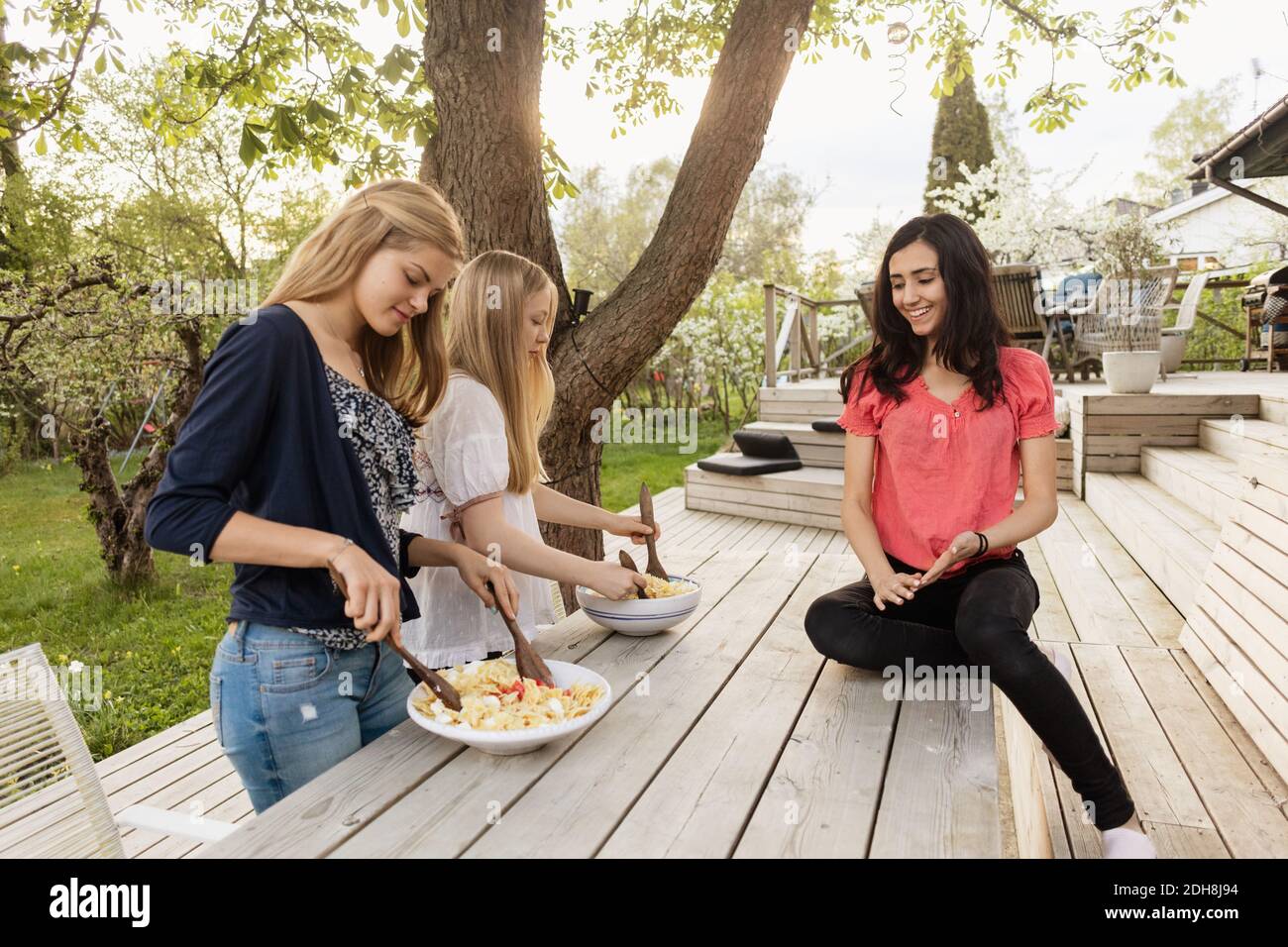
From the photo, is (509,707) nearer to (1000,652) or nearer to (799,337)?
(1000,652)

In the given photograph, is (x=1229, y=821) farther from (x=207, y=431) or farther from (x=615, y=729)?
(x=207, y=431)

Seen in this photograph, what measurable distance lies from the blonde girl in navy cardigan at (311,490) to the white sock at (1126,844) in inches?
47.9

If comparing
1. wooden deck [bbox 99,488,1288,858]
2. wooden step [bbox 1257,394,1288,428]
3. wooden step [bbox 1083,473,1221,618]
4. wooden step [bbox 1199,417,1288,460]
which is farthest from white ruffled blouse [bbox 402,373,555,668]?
wooden step [bbox 1257,394,1288,428]

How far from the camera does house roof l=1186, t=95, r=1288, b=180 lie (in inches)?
237

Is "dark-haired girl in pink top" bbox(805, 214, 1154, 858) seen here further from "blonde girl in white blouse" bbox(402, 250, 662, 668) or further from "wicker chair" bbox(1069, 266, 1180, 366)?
"wicker chair" bbox(1069, 266, 1180, 366)

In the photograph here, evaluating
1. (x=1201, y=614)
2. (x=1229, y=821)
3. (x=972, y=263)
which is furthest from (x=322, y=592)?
(x=1201, y=614)

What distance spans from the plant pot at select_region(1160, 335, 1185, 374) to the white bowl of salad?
8.51m

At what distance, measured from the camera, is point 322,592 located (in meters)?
1.36

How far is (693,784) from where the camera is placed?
1.21 metres

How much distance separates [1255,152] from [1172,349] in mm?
2124

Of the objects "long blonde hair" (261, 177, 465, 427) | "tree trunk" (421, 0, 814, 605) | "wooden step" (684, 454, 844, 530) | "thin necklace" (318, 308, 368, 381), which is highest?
"tree trunk" (421, 0, 814, 605)

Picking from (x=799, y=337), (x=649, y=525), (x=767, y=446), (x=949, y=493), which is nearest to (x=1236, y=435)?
(x=949, y=493)

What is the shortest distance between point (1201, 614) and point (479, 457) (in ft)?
7.41

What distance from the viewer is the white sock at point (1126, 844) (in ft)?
5.27
